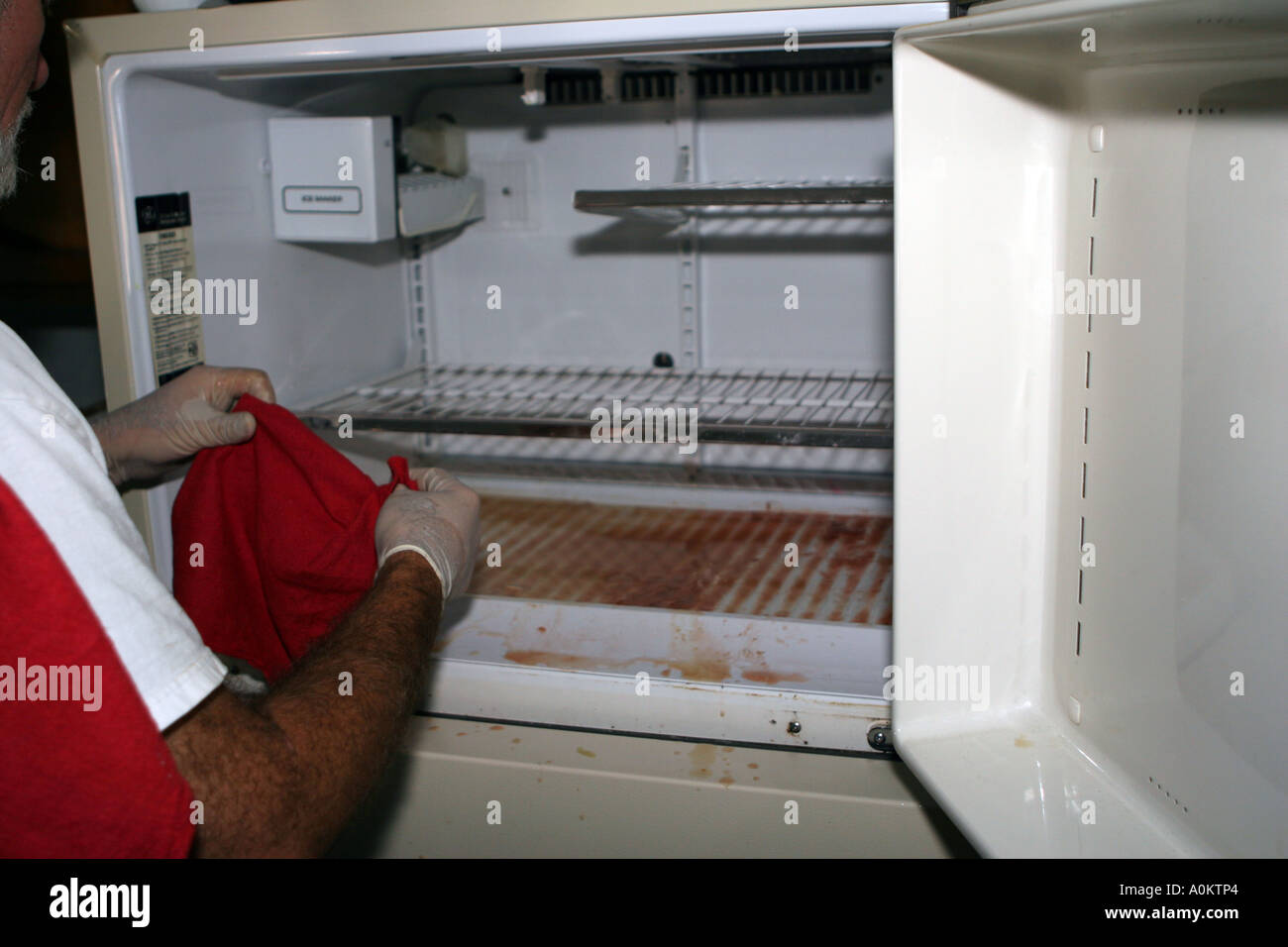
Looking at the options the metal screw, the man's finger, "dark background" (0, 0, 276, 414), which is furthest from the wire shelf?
"dark background" (0, 0, 276, 414)

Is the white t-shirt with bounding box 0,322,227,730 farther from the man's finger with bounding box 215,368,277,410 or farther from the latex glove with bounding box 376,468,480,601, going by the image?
the man's finger with bounding box 215,368,277,410

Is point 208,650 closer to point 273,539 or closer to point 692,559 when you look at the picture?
point 273,539

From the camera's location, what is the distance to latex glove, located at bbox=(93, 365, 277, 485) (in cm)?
112

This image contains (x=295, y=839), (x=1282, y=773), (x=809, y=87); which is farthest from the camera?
(x=809, y=87)

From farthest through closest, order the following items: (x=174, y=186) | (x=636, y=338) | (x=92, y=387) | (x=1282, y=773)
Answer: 1. (x=92, y=387)
2. (x=636, y=338)
3. (x=174, y=186)
4. (x=1282, y=773)

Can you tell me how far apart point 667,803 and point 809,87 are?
1.00m

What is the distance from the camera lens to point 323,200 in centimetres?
141

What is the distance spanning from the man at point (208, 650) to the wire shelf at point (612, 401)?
299 millimetres

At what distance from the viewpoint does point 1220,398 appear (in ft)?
2.31

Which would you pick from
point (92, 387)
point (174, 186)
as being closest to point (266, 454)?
point (174, 186)

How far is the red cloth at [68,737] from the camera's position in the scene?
0.63 meters

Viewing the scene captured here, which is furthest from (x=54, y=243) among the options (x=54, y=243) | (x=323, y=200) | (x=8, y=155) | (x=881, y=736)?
(x=881, y=736)

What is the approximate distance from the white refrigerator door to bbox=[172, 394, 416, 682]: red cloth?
548 mm

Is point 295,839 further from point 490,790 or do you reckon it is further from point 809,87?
point 809,87
